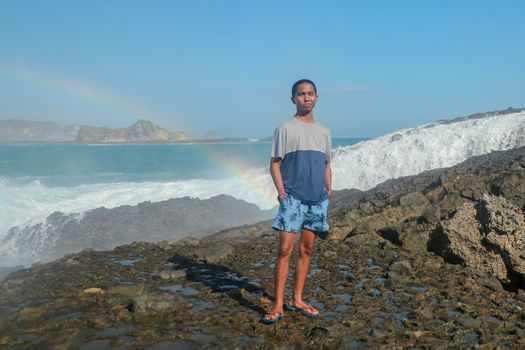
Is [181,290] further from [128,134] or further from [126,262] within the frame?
[128,134]

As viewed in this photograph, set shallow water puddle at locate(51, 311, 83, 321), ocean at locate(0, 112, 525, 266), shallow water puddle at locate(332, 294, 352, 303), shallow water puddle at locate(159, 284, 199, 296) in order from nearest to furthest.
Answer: shallow water puddle at locate(51, 311, 83, 321), shallow water puddle at locate(332, 294, 352, 303), shallow water puddle at locate(159, 284, 199, 296), ocean at locate(0, 112, 525, 266)

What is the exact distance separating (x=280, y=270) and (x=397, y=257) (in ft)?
10.8

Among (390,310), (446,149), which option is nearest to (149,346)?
(390,310)

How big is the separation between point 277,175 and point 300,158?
0.90 feet

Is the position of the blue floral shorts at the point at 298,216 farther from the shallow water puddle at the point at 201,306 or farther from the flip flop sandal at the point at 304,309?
the shallow water puddle at the point at 201,306

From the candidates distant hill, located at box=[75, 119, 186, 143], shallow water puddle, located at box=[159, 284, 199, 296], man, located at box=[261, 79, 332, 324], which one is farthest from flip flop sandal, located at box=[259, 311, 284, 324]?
distant hill, located at box=[75, 119, 186, 143]

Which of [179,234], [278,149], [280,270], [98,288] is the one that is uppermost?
[278,149]

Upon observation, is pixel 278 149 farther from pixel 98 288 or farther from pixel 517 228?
pixel 517 228

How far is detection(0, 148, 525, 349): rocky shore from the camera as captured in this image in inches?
172

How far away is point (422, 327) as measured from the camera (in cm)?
454

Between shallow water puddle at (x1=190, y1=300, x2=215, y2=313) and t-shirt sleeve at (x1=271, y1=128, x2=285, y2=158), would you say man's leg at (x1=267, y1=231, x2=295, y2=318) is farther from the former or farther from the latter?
shallow water puddle at (x1=190, y1=300, x2=215, y2=313)

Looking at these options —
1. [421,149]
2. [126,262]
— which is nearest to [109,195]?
[421,149]

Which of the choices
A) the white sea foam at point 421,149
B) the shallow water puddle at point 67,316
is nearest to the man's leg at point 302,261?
the shallow water puddle at point 67,316

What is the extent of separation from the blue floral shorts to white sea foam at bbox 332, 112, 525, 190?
17101 mm
